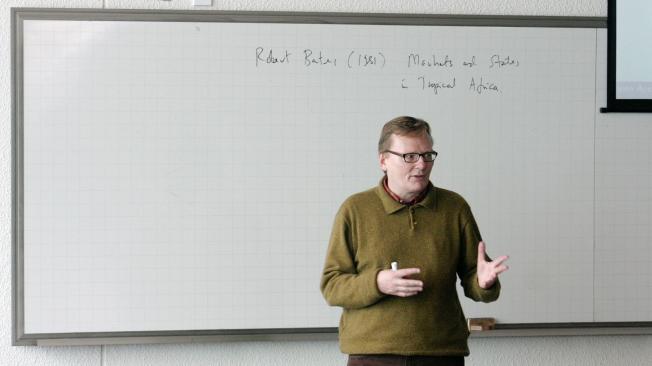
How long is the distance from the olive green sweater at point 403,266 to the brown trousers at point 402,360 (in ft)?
0.07

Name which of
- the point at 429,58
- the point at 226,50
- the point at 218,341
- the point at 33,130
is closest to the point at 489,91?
the point at 429,58

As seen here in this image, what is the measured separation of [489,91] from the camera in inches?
110

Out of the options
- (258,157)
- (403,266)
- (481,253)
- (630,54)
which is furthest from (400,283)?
(630,54)

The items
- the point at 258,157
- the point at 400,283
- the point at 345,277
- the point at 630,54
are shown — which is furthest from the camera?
the point at 630,54

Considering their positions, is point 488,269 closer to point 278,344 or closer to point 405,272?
point 405,272

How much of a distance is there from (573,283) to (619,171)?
1.39ft

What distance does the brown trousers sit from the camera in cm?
196

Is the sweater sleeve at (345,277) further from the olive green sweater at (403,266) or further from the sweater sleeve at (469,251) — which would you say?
the sweater sleeve at (469,251)

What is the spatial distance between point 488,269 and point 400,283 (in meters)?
0.23

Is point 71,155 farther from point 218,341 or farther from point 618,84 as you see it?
point 618,84

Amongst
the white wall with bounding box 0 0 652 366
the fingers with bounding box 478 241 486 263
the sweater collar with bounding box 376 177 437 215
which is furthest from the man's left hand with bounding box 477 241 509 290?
the white wall with bounding box 0 0 652 366

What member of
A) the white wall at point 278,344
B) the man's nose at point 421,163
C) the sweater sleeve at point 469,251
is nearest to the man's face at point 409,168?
the man's nose at point 421,163

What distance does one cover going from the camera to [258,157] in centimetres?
272

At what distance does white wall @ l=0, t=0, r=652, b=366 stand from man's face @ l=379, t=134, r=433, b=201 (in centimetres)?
92
